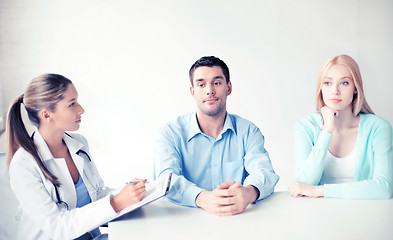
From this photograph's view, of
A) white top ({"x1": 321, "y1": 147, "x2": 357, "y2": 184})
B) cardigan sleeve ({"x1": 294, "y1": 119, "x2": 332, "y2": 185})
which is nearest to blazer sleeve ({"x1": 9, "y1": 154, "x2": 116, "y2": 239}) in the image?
cardigan sleeve ({"x1": 294, "y1": 119, "x2": 332, "y2": 185})

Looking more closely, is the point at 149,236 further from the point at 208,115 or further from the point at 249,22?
the point at 249,22

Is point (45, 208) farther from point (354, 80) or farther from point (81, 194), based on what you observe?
point (354, 80)

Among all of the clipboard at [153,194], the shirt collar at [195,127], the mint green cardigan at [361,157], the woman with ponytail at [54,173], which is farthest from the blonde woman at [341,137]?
the woman with ponytail at [54,173]

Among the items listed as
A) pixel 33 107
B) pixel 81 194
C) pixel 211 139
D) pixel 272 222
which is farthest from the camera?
pixel 211 139

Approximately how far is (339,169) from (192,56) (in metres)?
1.47

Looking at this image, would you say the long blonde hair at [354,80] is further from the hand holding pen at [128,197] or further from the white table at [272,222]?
the hand holding pen at [128,197]

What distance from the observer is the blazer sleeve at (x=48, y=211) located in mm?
1516

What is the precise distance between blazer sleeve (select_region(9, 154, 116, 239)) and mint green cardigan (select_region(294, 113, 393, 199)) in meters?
0.95

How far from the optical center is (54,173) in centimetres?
167

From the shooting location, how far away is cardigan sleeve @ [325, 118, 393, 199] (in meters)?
1.71

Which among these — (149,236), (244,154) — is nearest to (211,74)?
(244,154)

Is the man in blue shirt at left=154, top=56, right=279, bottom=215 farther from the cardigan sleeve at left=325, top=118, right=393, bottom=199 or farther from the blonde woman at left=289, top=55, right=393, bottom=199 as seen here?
the cardigan sleeve at left=325, top=118, right=393, bottom=199

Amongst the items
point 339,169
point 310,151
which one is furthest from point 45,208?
point 339,169

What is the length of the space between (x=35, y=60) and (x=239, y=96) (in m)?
1.53
